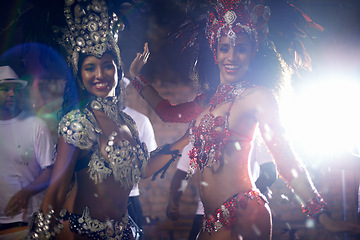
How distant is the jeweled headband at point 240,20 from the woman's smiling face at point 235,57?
39 mm

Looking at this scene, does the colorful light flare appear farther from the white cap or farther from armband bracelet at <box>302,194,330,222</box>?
the white cap

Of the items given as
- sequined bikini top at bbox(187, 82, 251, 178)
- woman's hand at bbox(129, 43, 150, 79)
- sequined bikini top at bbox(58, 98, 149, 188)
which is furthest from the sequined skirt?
woman's hand at bbox(129, 43, 150, 79)

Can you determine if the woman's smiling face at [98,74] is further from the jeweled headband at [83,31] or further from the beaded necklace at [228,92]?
the beaded necklace at [228,92]

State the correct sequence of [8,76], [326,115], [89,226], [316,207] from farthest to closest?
[326,115] → [8,76] → [89,226] → [316,207]

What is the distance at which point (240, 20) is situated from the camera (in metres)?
2.58

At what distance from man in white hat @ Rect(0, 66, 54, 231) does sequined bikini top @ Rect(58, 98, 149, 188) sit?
119cm

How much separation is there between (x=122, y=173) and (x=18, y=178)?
165 centimetres

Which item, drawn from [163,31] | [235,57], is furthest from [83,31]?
[163,31]

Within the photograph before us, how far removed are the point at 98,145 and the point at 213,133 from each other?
83 centimetres

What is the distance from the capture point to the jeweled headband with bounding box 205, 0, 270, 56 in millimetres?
2568

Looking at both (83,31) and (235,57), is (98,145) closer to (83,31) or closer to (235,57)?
(83,31)

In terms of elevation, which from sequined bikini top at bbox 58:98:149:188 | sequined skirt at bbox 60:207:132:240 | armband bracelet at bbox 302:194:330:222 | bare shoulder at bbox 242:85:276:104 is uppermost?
bare shoulder at bbox 242:85:276:104

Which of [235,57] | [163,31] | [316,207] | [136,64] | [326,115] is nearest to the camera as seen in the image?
[316,207]

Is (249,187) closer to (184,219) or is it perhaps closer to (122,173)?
(122,173)
